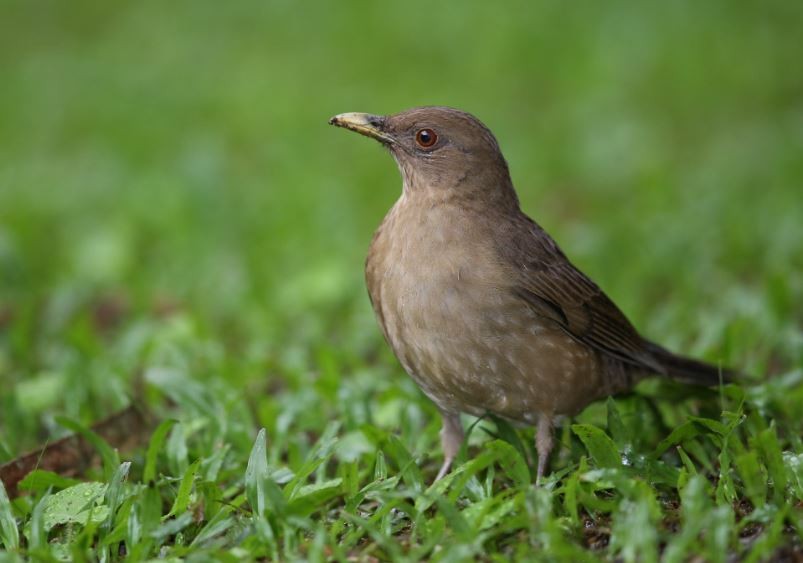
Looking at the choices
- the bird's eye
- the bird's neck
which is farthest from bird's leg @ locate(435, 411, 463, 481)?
the bird's eye

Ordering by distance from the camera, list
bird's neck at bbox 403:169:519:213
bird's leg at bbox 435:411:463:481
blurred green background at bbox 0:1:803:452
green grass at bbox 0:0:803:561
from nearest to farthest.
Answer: green grass at bbox 0:0:803:561 → bird's neck at bbox 403:169:519:213 → bird's leg at bbox 435:411:463:481 → blurred green background at bbox 0:1:803:452

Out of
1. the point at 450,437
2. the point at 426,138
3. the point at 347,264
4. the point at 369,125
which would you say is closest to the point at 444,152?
the point at 426,138

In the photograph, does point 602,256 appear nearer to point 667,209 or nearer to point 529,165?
point 667,209

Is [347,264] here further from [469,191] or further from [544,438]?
[544,438]

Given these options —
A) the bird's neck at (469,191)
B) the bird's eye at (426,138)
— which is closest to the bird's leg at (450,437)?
the bird's neck at (469,191)

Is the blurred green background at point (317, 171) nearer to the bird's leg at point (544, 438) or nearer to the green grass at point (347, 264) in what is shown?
the green grass at point (347, 264)

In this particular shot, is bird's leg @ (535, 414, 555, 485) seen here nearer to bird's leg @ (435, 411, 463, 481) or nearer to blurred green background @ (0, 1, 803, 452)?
bird's leg @ (435, 411, 463, 481)

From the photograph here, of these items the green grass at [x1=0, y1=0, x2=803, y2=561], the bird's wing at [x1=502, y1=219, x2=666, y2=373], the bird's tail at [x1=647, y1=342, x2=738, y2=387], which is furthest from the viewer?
the bird's tail at [x1=647, y1=342, x2=738, y2=387]
